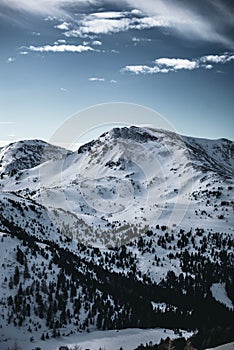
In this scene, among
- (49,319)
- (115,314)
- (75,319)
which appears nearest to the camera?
(49,319)

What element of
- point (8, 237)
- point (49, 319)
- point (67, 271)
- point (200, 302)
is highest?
point (8, 237)

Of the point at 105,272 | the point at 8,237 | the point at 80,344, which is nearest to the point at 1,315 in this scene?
the point at 80,344

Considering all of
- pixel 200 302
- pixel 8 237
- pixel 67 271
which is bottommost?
pixel 200 302

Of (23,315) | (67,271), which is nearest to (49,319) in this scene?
(23,315)

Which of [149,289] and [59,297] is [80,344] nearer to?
Answer: [59,297]

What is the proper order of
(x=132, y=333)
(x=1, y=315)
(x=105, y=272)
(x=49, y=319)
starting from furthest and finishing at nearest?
(x=105, y=272) → (x=132, y=333) → (x=49, y=319) → (x=1, y=315)

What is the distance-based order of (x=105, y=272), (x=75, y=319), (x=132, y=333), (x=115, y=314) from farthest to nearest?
(x=105, y=272), (x=115, y=314), (x=132, y=333), (x=75, y=319)

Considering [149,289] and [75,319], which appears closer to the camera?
[75,319]

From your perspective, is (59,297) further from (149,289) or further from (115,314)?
(149,289)

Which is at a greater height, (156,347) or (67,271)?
(67,271)
